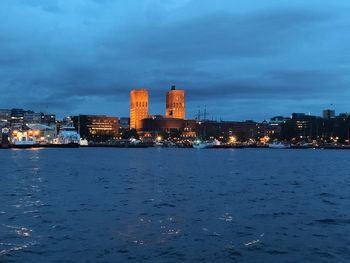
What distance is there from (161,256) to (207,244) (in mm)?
2811

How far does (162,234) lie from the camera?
2431 centimetres

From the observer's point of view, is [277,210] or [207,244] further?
[277,210]

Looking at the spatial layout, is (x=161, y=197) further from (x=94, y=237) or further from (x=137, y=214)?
(x=94, y=237)

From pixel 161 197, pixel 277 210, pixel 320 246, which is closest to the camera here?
pixel 320 246

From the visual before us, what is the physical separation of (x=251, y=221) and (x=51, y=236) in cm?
1025

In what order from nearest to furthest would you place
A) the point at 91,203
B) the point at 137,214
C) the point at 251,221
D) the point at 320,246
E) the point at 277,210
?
the point at 320,246
the point at 251,221
the point at 137,214
the point at 277,210
the point at 91,203

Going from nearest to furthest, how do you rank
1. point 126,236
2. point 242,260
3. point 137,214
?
point 242,260 → point 126,236 → point 137,214

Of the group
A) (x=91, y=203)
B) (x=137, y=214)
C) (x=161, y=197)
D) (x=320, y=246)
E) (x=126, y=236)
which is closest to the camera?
(x=320, y=246)

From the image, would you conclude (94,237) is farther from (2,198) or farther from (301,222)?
(2,198)

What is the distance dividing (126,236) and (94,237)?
1.37 meters

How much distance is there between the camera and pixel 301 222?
92.5 ft

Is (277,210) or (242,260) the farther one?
(277,210)

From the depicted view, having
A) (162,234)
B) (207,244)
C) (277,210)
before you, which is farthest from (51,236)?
(277,210)

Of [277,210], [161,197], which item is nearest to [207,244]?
[277,210]
